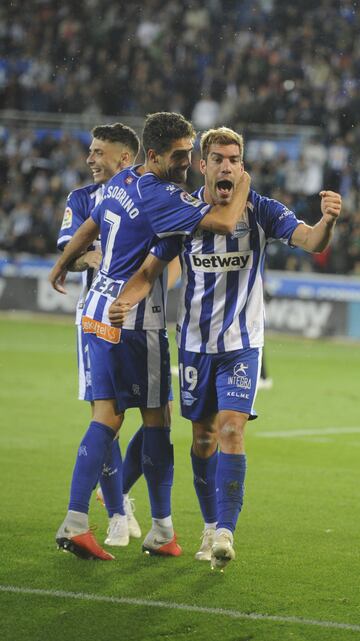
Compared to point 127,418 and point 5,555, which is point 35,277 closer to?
point 127,418

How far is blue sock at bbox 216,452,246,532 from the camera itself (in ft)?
18.2

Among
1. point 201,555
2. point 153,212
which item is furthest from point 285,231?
point 201,555

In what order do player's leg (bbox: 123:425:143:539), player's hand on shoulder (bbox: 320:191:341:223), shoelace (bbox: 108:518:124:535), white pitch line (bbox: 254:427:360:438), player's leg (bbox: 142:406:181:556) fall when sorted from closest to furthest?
player's hand on shoulder (bbox: 320:191:341:223) < player's leg (bbox: 142:406:181:556) < shoelace (bbox: 108:518:124:535) < player's leg (bbox: 123:425:143:539) < white pitch line (bbox: 254:427:360:438)

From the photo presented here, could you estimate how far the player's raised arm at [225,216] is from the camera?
5531 millimetres

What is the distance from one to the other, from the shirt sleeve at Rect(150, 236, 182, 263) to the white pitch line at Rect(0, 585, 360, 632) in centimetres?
167

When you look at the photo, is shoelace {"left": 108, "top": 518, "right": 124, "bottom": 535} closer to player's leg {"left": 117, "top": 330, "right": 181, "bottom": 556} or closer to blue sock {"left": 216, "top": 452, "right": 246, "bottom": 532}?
player's leg {"left": 117, "top": 330, "right": 181, "bottom": 556}

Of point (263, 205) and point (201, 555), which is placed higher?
point (263, 205)

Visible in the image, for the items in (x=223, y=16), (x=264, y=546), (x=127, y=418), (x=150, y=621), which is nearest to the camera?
(x=150, y=621)

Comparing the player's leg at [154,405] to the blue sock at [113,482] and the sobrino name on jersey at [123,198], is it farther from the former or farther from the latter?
the sobrino name on jersey at [123,198]

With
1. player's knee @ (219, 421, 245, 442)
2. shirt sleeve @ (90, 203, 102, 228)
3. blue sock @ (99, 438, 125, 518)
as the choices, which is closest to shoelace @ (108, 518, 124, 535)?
blue sock @ (99, 438, 125, 518)

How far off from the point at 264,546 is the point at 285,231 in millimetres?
1677

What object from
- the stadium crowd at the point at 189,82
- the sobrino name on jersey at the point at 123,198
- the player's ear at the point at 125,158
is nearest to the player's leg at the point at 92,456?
the sobrino name on jersey at the point at 123,198

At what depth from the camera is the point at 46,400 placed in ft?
40.6

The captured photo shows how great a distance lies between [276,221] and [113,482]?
5.41 ft
